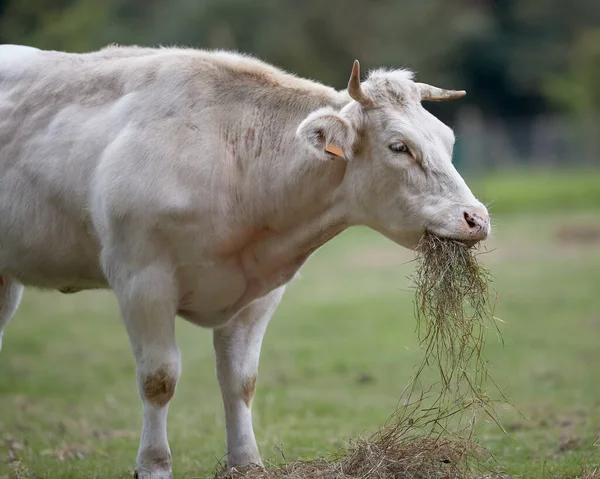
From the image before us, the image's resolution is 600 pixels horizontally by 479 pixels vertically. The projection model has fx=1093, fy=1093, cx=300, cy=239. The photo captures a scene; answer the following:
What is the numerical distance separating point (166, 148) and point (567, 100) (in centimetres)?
4229

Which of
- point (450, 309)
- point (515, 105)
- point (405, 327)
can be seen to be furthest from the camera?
point (515, 105)

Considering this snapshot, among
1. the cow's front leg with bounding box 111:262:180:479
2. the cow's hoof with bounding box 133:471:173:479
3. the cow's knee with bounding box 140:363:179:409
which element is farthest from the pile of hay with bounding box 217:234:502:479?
the cow's knee with bounding box 140:363:179:409

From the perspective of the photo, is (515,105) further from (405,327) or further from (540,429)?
(540,429)

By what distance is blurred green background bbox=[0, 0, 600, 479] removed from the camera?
26.2 feet

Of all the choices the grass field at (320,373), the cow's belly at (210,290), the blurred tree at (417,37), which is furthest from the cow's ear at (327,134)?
the blurred tree at (417,37)

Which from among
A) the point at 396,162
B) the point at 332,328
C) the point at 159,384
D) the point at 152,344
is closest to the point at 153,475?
the point at 159,384

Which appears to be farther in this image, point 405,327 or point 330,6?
point 330,6

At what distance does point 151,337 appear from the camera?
6.07m

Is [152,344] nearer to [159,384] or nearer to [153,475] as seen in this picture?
[159,384]

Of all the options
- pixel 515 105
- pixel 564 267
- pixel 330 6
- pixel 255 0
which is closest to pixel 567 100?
pixel 515 105

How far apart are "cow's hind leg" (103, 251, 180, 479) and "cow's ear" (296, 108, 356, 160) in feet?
3.44

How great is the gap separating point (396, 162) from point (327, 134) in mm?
401

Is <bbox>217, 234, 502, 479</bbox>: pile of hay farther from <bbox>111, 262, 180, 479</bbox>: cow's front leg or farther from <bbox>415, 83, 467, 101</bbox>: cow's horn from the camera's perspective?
<bbox>415, 83, 467, 101</bbox>: cow's horn

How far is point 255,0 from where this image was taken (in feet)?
139
